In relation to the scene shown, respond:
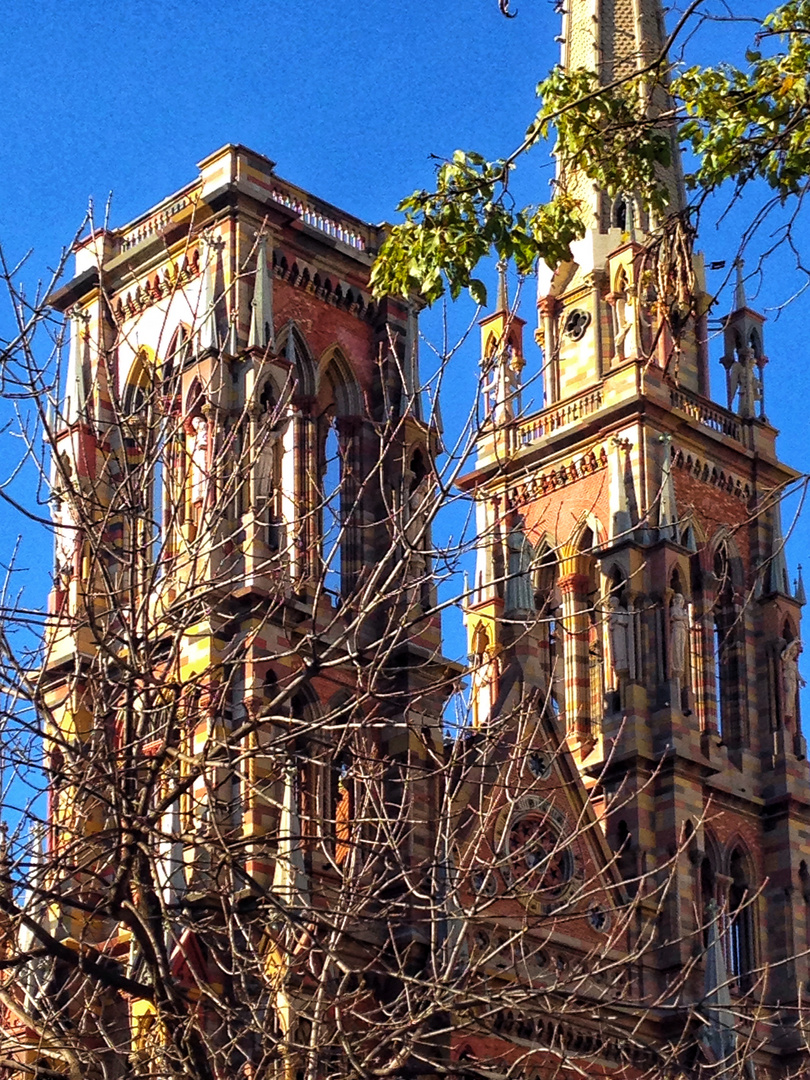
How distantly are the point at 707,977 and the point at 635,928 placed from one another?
1.41 meters

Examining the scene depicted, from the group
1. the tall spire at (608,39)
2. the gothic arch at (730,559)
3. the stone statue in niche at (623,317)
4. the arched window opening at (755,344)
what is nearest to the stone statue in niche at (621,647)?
the gothic arch at (730,559)

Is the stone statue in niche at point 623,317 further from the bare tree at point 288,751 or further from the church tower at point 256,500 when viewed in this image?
the church tower at point 256,500

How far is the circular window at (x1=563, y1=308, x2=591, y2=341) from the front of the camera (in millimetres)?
49062

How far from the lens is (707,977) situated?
3962 cm

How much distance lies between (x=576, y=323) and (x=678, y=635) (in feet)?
28.8

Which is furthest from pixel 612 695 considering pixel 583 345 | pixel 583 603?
pixel 583 345

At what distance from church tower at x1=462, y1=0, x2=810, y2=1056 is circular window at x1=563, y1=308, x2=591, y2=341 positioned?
0.04 m

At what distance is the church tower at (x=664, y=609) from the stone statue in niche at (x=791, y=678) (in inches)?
1.5

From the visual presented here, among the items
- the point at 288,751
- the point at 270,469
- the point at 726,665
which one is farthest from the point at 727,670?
the point at 288,751

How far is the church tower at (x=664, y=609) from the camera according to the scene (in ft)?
136

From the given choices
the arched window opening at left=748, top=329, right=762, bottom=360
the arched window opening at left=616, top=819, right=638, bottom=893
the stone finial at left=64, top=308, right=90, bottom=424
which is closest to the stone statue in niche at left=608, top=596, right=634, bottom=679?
the arched window opening at left=616, top=819, right=638, bottom=893

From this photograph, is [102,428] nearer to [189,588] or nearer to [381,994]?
[381,994]

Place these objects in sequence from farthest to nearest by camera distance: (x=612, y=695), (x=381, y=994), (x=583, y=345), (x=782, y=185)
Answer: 1. (x=583, y=345)
2. (x=612, y=695)
3. (x=381, y=994)
4. (x=782, y=185)

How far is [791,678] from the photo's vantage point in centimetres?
4531
